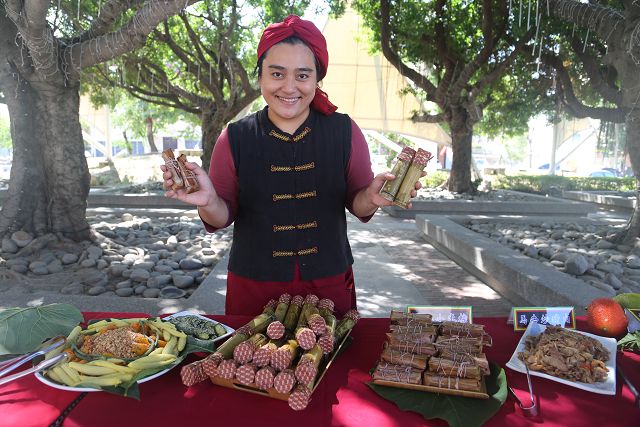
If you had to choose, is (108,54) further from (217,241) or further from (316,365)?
(316,365)

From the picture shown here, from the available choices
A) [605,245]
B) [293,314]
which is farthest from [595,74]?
[293,314]

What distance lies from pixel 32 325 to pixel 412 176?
1.34m

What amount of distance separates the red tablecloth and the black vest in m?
0.65

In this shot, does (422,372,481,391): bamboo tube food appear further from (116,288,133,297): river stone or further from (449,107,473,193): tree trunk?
(449,107,473,193): tree trunk

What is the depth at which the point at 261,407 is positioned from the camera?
50.9 inches

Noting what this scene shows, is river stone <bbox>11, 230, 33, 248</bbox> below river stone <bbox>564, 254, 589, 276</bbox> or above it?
above

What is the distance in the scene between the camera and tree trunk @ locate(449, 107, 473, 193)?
1336 cm

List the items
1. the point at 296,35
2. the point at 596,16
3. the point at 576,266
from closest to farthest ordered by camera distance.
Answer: the point at 296,35 → the point at 576,266 → the point at 596,16

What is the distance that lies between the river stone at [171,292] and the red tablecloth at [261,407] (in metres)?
3.36

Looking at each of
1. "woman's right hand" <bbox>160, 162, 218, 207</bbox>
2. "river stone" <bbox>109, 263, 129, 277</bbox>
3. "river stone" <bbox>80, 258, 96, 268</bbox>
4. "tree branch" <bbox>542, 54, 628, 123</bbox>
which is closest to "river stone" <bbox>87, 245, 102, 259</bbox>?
"river stone" <bbox>80, 258, 96, 268</bbox>

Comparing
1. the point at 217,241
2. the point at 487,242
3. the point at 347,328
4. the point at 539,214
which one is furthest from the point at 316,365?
the point at 539,214

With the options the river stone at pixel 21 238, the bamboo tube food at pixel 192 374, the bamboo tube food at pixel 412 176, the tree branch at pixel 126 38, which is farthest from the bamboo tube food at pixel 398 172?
the river stone at pixel 21 238

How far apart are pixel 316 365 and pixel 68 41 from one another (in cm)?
620

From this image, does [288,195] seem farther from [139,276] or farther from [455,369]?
[139,276]
